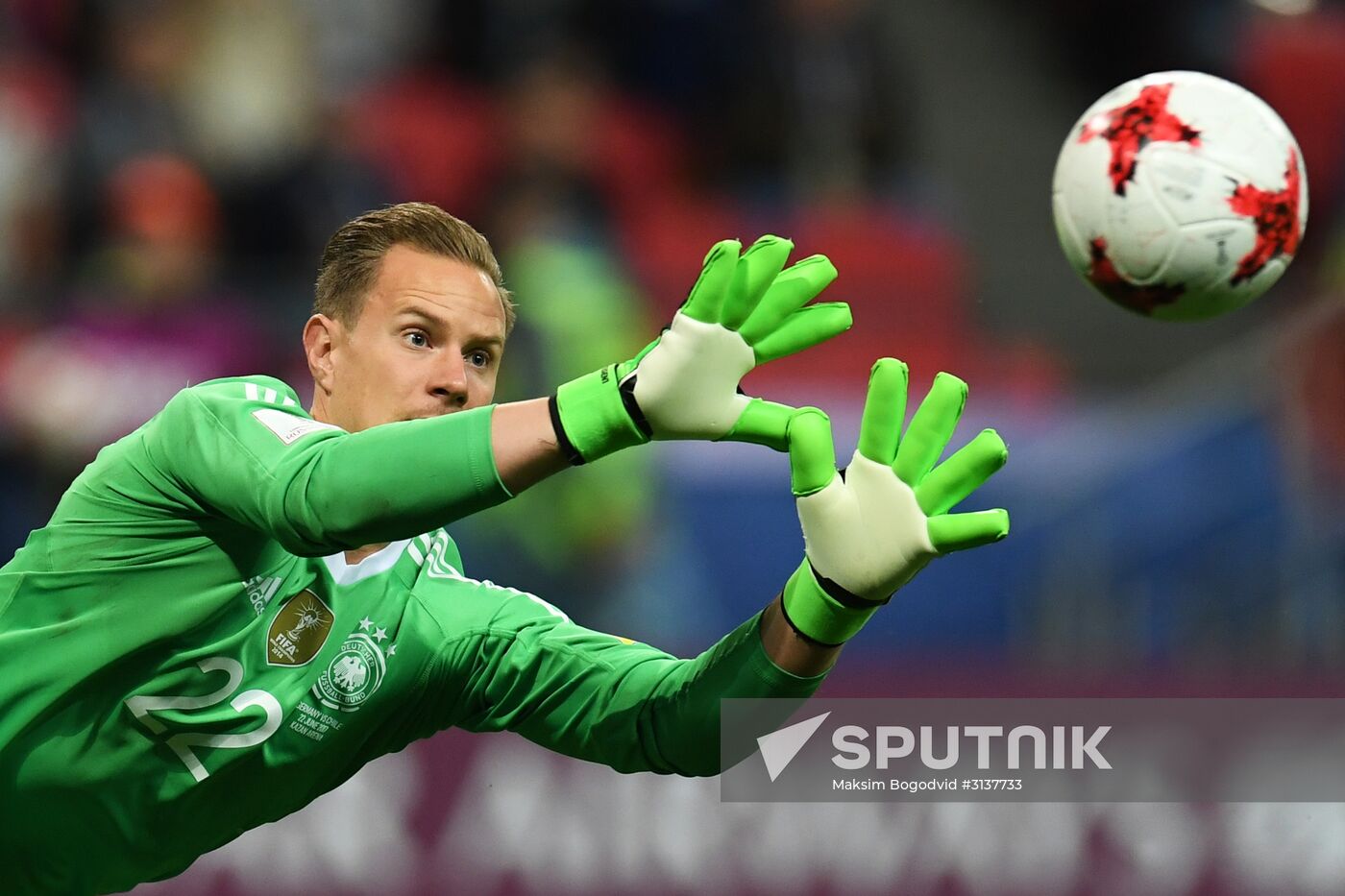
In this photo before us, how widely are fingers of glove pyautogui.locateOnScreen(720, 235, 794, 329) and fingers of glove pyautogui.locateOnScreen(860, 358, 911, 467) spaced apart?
0.28 metres

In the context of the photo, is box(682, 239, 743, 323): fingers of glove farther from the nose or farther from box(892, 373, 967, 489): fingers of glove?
the nose

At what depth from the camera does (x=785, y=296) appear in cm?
343

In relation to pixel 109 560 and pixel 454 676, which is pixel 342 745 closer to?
pixel 454 676

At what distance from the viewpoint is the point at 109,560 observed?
3762 millimetres

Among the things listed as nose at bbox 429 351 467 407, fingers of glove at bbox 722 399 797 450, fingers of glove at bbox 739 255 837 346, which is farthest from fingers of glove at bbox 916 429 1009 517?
nose at bbox 429 351 467 407

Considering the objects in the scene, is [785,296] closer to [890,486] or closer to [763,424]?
[763,424]

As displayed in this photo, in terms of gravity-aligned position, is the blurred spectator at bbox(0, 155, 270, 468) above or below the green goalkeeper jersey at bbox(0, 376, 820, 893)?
above

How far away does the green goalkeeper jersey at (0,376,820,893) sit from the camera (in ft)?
12.0

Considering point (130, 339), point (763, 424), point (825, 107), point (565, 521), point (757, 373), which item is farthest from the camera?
point (825, 107)

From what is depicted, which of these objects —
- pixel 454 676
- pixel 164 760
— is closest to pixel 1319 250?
pixel 454 676

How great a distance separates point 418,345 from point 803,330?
0.91m

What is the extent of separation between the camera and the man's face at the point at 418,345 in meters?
3.92

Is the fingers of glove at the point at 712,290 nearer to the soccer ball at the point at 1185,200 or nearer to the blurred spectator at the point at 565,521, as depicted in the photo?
the soccer ball at the point at 1185,200

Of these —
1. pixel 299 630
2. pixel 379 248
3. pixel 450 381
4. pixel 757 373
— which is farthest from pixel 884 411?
pixel 757 373
